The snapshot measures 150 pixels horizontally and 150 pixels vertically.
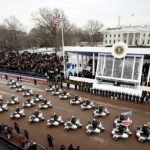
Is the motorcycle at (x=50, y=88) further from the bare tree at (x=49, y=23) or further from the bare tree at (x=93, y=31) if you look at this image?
the bare tree at (x=93, y=31)

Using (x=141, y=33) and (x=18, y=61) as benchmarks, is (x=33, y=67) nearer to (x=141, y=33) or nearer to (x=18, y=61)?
(x=18, y=61)

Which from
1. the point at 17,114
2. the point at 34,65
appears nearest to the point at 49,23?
the point at 34,65

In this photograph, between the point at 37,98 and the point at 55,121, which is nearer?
the point at 55,121

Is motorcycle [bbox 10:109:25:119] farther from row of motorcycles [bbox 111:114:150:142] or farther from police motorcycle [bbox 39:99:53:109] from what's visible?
row of motorcycles [bbox 111:114:150:142]

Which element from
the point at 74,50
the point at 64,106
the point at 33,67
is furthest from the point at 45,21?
the point at 64,106

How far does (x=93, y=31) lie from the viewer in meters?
88.8

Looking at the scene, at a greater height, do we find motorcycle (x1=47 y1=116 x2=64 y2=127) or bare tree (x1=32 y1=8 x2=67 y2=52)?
bare tree (x1=32 y1=8 x2=67 y2=52)

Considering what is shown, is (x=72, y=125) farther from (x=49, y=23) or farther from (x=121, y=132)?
(x=49, y=23)

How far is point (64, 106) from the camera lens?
2255 cm

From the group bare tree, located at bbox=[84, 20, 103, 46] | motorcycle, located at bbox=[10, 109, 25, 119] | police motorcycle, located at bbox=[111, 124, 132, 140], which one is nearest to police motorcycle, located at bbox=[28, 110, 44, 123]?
motorcycle, located at bbox=[10, 109, 25, 119]

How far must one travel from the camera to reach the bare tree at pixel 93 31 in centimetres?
8562

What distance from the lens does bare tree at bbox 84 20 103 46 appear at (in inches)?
3371

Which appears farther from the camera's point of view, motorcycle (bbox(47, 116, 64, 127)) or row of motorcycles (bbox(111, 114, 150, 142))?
motorcycle (bbox(47, 116, 64, 127))

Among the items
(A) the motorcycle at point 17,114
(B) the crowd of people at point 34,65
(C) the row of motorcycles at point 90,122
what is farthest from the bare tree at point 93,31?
(A) the motorcycle at point 17,114
